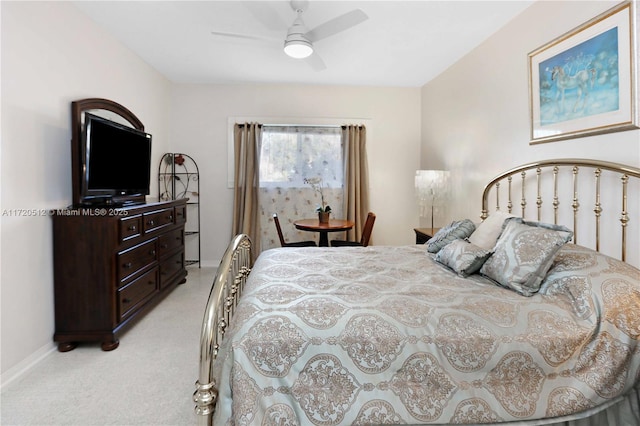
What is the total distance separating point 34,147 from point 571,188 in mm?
3690

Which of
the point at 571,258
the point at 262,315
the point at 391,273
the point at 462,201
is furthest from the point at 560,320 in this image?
the point at 462,201

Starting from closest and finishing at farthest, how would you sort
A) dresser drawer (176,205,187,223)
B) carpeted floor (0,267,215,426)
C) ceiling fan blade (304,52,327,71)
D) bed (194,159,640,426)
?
bed (194,159,640,426), carpeted floor (0,267,215,426), ceiling fan blade (304,52,327,71), dresser drawer (176,205,187,223)

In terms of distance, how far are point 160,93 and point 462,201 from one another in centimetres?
402

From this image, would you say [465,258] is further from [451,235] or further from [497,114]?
[497,114]

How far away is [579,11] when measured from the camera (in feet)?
6.68

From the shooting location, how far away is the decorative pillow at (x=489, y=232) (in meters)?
2.04

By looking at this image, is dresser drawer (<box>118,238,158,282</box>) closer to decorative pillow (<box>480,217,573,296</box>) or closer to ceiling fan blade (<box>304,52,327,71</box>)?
ceiling fan blade (<box>304,52,327,71</box>)

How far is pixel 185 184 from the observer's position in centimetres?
451

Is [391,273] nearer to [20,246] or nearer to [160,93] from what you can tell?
[20,246]

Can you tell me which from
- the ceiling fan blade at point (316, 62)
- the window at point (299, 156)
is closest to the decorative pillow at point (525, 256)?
the ceiling fan blade at point (316, 62)

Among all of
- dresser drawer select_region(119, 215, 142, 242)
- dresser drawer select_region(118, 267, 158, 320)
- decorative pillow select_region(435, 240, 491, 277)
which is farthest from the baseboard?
decorative pillow select_region(435, 240, 491, 277)

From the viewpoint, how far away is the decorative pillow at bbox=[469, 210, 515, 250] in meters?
2.04

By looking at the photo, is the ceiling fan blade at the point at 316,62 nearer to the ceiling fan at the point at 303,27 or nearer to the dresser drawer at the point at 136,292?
the ceiling fan at the point at 303,27

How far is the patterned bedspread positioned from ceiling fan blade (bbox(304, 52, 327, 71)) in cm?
266
